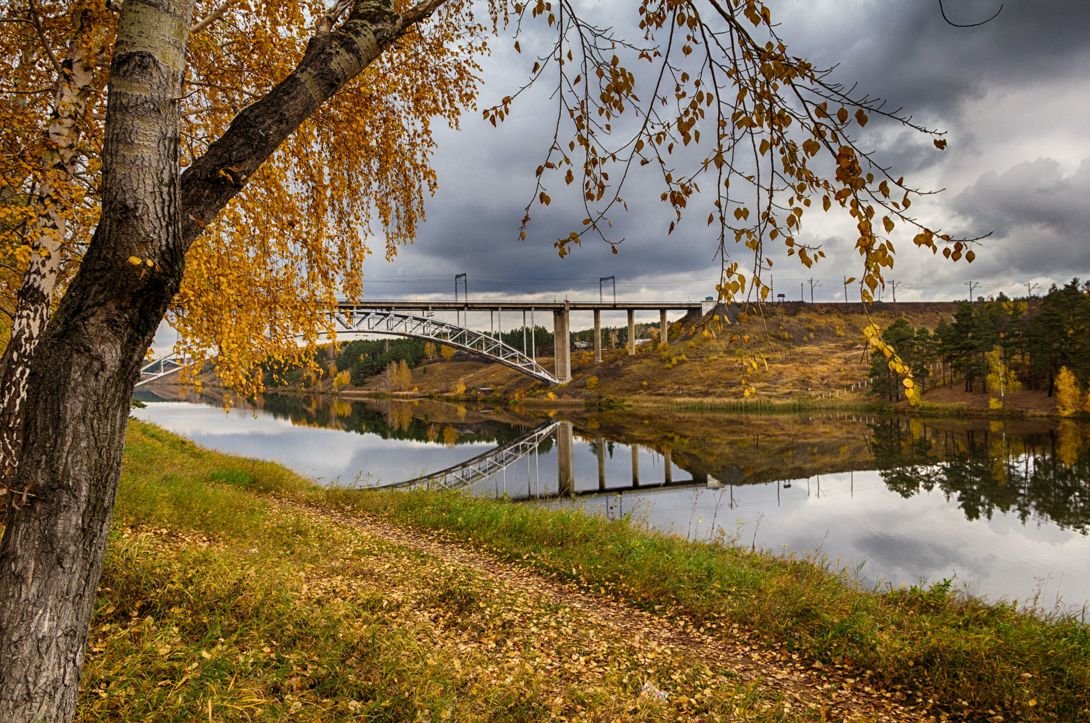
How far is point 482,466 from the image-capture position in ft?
74.5

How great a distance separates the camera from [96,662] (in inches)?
112

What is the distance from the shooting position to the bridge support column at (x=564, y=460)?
715 inches

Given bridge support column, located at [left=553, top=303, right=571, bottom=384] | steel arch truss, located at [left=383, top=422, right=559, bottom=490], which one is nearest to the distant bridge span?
bridge support column, located at [left=553, top=303, right=571, bottom=384]

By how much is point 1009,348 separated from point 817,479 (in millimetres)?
27331

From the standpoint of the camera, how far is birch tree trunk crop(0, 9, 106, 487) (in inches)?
172

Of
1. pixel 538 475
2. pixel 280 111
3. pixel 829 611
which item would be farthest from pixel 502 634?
pixel 538 475

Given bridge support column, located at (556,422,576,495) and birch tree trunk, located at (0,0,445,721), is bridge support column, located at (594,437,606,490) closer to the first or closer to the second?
bridge support column, located at (556,422,576,495)

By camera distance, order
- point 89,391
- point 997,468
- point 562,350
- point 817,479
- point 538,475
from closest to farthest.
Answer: point 89,391 → point 817,479 → point 997,468 → point 538,475 → point 562,350

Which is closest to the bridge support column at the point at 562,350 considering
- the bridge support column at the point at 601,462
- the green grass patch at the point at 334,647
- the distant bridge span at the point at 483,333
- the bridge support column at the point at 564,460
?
the distant bridge span at the point at 483,333

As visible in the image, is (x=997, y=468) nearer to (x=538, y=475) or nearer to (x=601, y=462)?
(x=601, y=462)

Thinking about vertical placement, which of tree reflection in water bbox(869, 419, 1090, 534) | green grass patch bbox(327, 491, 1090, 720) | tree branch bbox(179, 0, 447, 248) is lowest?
tree reflection in water bbox(869, 419, 1090, 534)

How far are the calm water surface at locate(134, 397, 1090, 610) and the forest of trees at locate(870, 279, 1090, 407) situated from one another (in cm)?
639

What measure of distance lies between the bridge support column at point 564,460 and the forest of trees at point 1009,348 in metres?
19.7

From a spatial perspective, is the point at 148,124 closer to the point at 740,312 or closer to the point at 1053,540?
the point at 740,312
